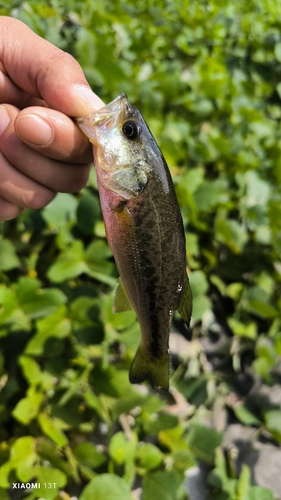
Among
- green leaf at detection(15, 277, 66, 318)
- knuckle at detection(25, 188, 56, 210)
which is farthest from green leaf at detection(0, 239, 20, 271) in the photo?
knuckle at detection(25, 188, 56, 210)

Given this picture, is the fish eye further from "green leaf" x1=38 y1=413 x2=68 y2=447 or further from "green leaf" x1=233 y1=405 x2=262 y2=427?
"green leaf" x1=233 y1=405 x2=262 y2=427

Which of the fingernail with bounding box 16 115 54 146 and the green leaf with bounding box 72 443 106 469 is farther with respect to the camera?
the green leaf with bounding box 72 443 106 469

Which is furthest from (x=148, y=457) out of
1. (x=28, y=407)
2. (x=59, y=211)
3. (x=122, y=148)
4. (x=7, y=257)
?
(x=122, y=148)

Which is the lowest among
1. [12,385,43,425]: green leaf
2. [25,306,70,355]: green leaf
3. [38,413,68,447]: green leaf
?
[38,413,68,447]: green leaf

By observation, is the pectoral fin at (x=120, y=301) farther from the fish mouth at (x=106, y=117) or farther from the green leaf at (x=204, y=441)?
the green leaf at (x=204, y=441)

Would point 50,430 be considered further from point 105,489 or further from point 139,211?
point 139,211

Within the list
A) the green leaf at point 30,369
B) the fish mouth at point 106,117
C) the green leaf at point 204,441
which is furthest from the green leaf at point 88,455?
the fish mouth at point 106,117
